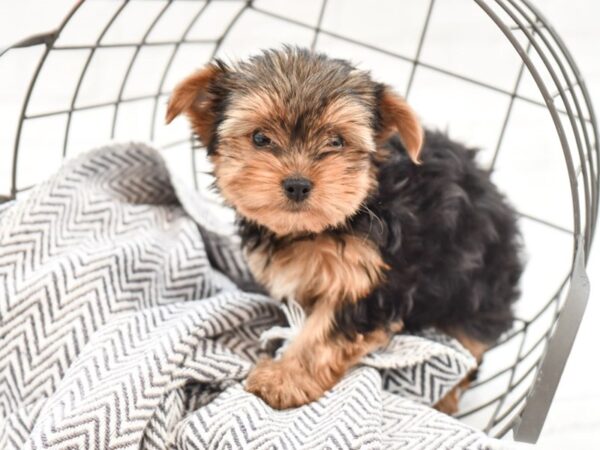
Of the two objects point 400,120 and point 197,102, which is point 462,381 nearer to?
point 400,120

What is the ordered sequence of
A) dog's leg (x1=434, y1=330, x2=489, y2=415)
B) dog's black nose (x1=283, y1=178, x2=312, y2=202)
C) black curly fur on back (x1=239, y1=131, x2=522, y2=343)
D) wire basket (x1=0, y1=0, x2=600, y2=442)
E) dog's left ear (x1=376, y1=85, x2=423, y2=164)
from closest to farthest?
dog's black nose (x1=283, y1=178, x2=312, y2=202) < dog's left ear (x1=376, y1=85, x2=423, y2=164) < black curly fur on back (x1=239, y1=131, x2=522, y2=343) < dog's leg (x1=434, y1=330, x2=489, y2=415) < wire basket (x1=0, y1=0, x2=600, y2=442)

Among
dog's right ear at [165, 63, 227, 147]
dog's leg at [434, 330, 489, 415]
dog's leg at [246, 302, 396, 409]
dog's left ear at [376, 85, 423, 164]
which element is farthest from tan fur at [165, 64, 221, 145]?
dog's leg at [434, 330, 489, 415]

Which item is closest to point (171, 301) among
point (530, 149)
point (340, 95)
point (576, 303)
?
point (340, 95)

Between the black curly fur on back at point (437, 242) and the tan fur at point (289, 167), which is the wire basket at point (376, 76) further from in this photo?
the tan fur at point (289, 167)

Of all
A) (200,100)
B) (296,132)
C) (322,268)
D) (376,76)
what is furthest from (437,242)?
(376,76)

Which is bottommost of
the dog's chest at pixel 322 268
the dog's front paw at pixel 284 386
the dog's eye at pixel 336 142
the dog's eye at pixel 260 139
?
the dog's front paw at pixel 284 386

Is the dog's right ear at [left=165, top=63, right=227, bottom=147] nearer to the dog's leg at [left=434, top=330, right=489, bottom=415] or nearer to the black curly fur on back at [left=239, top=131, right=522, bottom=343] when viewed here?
the black curly fur on back at [left=239, top=131, right=522, bottom=343]

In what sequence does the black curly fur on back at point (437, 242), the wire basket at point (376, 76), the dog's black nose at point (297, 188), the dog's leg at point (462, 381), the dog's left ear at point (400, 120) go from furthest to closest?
1. the wire basket at point (376, 76)
2. the dog's leg at point (462, 381)
3. the black curly fur on back at point (437, 242)
4. the dog's left ear at point (400, 120)
5. the dog's black nose at point (297, 188)

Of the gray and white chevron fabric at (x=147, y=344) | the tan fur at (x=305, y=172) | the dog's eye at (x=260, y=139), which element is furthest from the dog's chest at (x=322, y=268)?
the dog's eye at (x=260, y=139)
